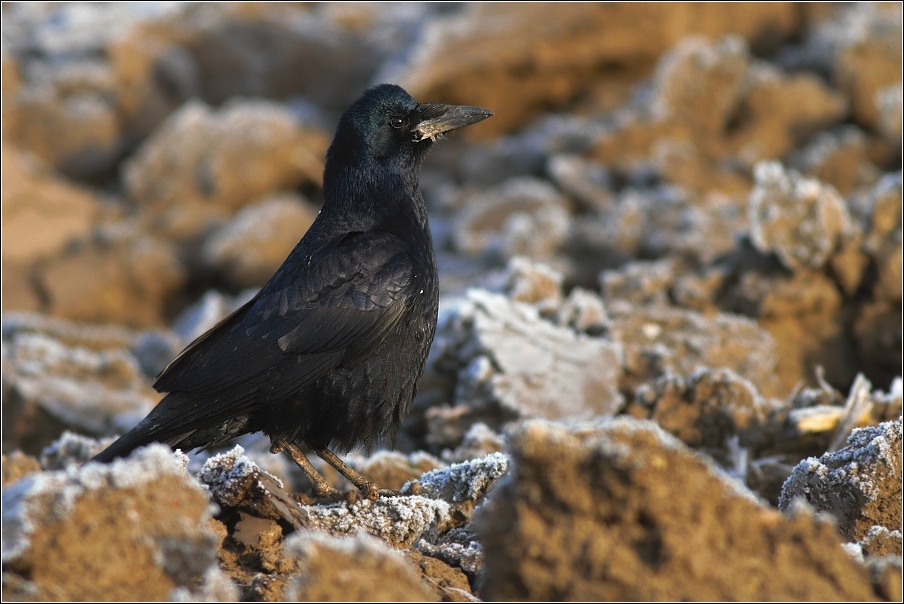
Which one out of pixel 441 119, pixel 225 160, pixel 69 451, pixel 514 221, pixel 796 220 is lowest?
pixel 69 451

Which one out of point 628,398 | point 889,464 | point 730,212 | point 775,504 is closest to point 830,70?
point 730,212

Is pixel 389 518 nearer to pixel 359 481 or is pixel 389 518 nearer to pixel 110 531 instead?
pixel 359 481

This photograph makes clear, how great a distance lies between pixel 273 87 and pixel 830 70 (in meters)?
6.40

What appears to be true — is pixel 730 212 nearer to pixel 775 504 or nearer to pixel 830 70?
pixel 830 70

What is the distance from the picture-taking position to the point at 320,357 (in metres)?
4.23

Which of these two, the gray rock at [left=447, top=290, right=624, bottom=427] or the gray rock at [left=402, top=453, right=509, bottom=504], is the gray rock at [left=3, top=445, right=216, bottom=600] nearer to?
the gray rock at [left=402, top=453, right=509, bottom=504]

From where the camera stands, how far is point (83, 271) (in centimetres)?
938

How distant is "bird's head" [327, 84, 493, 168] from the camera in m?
4.89

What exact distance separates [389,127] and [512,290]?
2.21m

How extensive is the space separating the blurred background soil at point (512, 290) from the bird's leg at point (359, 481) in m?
0.24

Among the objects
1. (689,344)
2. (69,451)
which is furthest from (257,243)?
(689,344)

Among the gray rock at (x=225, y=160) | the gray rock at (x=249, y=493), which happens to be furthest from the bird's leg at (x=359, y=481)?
the gray rock at (x=225, y=160)

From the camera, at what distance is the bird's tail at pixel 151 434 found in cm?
389

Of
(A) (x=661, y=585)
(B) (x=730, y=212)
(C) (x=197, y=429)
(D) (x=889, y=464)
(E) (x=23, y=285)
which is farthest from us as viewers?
(E) (x=23, y=285)
